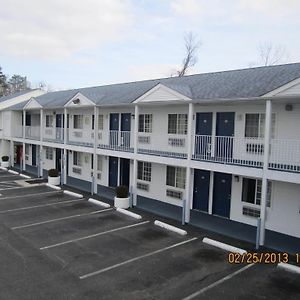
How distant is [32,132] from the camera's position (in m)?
29.9

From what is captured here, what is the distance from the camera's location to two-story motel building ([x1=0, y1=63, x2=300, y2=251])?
43.4ft

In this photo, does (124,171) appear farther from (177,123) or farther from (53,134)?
(53,134)

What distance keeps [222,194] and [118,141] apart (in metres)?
7.28

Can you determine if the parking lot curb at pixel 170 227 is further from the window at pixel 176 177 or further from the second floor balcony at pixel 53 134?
the second floor balcony at pixel 53 134

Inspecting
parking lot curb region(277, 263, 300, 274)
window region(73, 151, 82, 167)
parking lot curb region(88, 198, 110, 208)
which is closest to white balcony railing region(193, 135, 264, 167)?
parking lot curb region(277, 263, 300, 274)

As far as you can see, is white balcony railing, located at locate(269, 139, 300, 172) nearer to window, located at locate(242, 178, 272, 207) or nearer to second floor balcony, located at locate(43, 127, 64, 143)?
window, located at locate(242, 178, 272, 207)

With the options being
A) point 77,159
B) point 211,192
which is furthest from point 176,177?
point 77,159

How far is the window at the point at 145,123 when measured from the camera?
19.5 m

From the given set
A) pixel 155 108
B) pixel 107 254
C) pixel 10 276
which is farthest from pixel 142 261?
pixel 155 108

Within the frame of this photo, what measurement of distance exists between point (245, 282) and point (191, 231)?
4659 mm

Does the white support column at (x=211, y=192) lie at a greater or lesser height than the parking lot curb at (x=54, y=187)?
greater

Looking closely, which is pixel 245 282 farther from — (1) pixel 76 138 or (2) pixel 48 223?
(1) pixel 76 138

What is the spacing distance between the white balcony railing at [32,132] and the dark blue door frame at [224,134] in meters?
18.1

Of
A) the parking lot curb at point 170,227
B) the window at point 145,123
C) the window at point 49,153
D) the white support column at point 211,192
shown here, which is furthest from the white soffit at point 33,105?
the parking lot curb at point 170,227
